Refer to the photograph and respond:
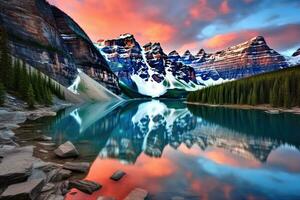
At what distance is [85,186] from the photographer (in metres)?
13.3

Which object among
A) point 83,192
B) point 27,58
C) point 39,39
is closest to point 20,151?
point 83,192

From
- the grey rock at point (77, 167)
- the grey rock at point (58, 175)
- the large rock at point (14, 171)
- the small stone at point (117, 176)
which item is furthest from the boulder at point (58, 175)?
the small stone at point (117, 176)

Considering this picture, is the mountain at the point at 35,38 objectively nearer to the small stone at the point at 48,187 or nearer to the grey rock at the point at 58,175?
the grey rock at the point at 58,175

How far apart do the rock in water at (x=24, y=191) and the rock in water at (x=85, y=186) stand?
7.65 feet

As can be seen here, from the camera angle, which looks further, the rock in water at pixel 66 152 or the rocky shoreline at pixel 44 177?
the rock in water at pixel 66 152

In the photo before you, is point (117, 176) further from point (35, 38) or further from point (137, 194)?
point (35, 38)

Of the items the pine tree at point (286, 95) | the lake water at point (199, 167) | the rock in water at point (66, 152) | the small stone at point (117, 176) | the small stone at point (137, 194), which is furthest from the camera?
the pine tree at point (286, 95)

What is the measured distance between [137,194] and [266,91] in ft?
307

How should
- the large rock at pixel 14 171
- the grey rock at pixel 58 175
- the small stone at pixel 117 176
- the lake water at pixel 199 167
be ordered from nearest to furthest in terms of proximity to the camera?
the large rock at pixel 14 171 → the lake water at pixel 199 167 → the grey rock at pixel 58 175 → the small stone at pixel 117 176

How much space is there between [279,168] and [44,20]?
169 meters

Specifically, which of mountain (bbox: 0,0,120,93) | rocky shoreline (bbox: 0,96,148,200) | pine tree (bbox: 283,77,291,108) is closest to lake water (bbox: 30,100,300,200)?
rocky shoreline (bbox: 0,96,148,200)

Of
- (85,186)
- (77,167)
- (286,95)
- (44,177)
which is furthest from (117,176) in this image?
(286,95)

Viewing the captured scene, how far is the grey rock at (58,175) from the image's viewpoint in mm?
13778

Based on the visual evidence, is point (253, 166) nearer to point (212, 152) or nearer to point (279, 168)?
point (279, 168)
